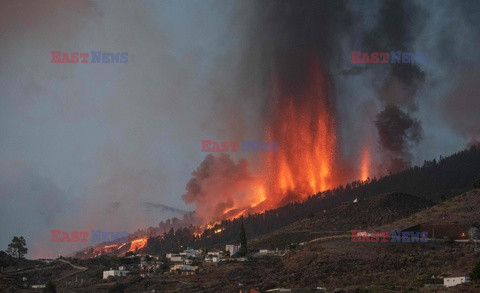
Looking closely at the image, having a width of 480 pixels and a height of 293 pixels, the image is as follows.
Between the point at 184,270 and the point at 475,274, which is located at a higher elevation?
the point at 184,270

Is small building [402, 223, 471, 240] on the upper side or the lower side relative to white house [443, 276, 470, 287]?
upper

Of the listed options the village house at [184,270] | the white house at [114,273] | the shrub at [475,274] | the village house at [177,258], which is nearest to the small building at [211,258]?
the village house at [177,258]

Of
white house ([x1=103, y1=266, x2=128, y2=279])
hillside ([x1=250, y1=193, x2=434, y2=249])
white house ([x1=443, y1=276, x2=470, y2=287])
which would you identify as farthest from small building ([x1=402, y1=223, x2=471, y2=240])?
white house ([x1=103, y1=266, x2=128, y2=279])

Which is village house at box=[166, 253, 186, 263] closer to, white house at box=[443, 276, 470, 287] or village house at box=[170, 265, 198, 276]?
village house at box=[170, 265, 198, 276]

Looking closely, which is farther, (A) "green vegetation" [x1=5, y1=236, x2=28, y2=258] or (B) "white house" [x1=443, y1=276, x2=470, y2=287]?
(A) "green vegetation" [x1=5, y1=236, x2=28, y2=258]

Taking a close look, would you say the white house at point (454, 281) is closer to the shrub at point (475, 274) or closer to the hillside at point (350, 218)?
the shrub at point (475, 274)

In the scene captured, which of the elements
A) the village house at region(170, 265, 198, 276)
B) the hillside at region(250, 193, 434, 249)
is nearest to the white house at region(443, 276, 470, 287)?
the village house at region(170, 265, 198, 276)

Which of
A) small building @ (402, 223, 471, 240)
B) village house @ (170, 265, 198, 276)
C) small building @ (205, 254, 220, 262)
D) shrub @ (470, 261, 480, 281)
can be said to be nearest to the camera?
shrub @ (470, 261, 480, 281)

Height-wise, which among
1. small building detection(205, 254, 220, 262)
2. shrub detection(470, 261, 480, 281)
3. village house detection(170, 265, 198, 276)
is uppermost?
small building detection(205, 254, 220, 262)

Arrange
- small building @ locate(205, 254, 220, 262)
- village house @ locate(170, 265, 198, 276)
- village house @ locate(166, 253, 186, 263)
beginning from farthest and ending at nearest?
village house @ locate(166, 253, 186, 263), small building @ locate(205, 254, 220, 262), village house @ locate(170, 265, 198, 276)

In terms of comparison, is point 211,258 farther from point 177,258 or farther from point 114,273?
point 114,273

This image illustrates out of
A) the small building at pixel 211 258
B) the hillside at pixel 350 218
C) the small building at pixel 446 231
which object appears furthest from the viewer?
the hillside at pixel 350 218

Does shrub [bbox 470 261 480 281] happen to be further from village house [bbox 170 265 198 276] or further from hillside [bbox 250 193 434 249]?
hillside [bbox 250 193 434 249]

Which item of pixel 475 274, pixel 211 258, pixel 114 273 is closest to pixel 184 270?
pixel 114 273
